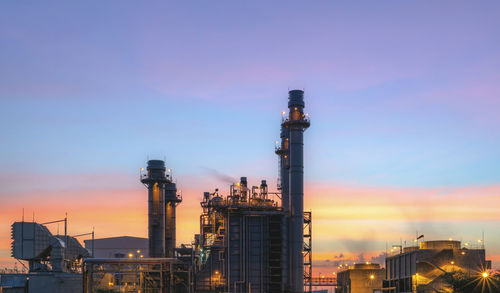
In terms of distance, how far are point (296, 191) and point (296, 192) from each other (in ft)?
0.52

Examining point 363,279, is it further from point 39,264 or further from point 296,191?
point 39,264

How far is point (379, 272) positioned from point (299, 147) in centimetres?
6290

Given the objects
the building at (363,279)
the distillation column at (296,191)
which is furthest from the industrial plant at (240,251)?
the building at (363,279)

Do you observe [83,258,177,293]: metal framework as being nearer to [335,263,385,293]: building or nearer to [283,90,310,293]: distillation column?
[283,90,310,293]: distillation column

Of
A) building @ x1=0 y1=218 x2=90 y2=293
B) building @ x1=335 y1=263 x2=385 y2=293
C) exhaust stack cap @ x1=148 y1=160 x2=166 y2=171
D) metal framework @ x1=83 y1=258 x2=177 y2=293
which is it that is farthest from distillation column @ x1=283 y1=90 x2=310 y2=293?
building @ x1=335 y1=263 x2=385 y2=293

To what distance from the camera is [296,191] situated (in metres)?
89.2

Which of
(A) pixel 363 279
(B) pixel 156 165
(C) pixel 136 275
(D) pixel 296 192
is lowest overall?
(A) pixel 363 279

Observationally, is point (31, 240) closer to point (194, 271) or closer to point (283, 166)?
point (194, 271)

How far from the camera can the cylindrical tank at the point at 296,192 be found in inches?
3465

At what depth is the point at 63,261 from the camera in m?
95.4

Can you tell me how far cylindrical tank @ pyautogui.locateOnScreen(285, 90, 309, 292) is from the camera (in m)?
88.0

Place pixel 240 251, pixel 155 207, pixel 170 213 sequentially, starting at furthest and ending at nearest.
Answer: pixel 170 213
pixel 155 207
pixel 240 251

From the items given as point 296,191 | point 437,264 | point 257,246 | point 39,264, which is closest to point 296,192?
point 296,191

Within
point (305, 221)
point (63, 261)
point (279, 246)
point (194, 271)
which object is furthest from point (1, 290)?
point (305, 221)
